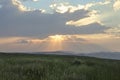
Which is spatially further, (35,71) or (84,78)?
(35,71)

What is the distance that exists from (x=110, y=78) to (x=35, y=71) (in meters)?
5.32

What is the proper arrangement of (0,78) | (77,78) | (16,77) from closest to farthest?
(0,78) < (16,77) < (77,78)

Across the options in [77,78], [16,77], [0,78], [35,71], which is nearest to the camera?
[0,78]

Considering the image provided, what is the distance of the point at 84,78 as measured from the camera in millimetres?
20094

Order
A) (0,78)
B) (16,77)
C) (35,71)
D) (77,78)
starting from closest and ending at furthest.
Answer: (0,78), (16,77), (77,78), (35,71)

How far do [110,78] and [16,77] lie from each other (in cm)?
654

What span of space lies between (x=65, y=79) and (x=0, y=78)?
4067mm

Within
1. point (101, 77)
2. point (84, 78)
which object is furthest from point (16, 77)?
point (101, 77)

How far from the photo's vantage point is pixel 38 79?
1833cm

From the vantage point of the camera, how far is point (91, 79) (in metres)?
19.9

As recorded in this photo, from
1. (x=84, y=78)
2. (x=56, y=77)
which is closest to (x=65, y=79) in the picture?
(x=56, y=77)

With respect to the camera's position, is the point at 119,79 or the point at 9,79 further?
the point at 119,79

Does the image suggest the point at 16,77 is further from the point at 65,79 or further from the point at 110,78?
the point at 110,78

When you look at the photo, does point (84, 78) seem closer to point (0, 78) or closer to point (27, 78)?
point (27, 78)
